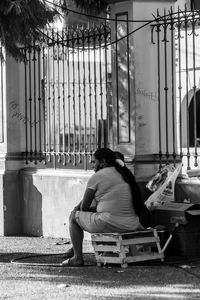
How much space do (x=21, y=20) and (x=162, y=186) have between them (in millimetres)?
2666

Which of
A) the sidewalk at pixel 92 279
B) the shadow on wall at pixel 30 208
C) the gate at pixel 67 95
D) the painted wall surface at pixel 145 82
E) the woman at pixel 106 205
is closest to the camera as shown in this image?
the sidewalk at pixel 92 279

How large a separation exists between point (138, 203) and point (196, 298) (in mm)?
2029

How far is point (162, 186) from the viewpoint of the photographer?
915 centimetres

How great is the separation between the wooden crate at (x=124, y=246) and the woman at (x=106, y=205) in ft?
0.31

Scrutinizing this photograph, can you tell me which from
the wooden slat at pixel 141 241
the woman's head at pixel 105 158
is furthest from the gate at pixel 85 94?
the wooden slat at pixel 141 241

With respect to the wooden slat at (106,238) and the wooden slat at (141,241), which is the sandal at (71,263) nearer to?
the wooden slat at (106,238)

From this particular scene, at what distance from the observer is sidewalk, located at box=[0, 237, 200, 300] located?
267 inches

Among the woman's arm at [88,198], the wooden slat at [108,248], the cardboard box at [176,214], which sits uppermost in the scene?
the woman's arm at [88,198]

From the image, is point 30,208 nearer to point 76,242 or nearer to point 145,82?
point 145,82

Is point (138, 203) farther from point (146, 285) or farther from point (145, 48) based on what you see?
point (145, 48)

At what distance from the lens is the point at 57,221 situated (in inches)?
436

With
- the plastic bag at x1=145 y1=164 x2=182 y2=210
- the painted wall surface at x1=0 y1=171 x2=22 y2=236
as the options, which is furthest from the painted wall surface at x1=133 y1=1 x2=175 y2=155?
the painted wall surface at x1=0 y1=171 x2=22 y2=236

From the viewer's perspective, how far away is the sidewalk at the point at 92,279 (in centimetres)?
679

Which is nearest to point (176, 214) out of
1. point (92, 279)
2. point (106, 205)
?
point (106, 205)
